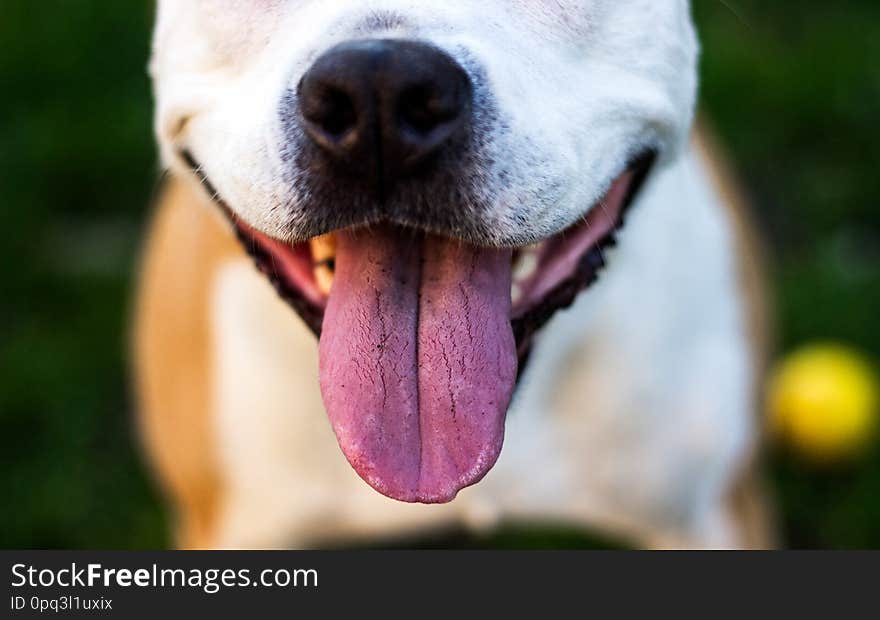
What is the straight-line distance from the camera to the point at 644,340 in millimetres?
2656

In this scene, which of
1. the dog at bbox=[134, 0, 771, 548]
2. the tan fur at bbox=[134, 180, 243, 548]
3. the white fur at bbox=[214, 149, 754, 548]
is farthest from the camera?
the tan fur at bbox=[134, 180, 243, 548]

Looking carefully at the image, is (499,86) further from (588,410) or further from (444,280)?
(588,410)

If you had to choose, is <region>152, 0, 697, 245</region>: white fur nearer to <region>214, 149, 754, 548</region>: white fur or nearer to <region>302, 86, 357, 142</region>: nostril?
<region>302, 86, 357, 142</region>: nostril

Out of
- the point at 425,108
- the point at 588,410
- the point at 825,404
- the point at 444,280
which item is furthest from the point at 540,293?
the point at 825,404

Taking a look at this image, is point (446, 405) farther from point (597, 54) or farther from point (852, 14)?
point (852, 14)

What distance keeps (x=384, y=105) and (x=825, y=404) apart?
7.07ft

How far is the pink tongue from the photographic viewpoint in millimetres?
1926

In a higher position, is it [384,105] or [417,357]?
[384,105]

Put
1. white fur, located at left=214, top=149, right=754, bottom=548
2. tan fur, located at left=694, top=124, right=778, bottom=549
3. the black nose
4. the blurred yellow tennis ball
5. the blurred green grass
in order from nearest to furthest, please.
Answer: the black nose < white fur, located at left=214, top=149, right=754, bottom=548 < tan fur, located at left=694, top=124, right=778, bottom=549 < the blurred yellow tennis ball < the blurred green grass

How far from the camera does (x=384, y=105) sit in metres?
1.75

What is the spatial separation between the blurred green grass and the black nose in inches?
81.2

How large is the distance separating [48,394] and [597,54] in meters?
2.48

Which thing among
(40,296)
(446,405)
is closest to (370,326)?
(446,405)

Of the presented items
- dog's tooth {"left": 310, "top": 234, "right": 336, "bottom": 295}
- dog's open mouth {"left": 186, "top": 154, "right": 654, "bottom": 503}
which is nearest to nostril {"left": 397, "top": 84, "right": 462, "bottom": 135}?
dog's open mouth {"left": 186, "top": 154, "right": 654, "bottom": 503}
